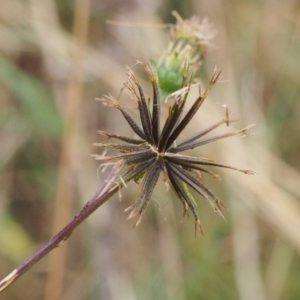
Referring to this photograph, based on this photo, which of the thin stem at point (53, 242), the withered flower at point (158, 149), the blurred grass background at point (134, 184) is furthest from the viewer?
the blurred grass background at point (134, 184)

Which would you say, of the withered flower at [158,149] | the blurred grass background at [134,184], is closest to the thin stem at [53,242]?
the withered flower at [158,149]

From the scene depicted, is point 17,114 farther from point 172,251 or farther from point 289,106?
point 289,106

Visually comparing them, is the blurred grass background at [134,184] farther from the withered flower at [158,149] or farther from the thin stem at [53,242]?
the thin stem at [53,242]

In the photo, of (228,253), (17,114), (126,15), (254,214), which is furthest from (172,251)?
(126,15)

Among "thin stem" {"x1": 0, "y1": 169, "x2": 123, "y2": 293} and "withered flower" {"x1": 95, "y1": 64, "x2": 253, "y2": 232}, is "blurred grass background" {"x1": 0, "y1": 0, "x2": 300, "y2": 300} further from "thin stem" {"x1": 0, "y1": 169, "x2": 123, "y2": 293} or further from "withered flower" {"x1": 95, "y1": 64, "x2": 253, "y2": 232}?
"thin stem" {"x1": 0, "y1": 169, "x2": 123, "y2": 293}

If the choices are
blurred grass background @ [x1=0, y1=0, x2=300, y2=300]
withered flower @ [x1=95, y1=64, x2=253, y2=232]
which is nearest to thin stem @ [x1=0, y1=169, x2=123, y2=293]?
withered flower @ [x1=95, y1=64, x2=253, y2=232]

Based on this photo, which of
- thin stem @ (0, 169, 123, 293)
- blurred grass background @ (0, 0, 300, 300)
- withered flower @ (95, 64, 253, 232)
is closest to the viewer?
thin stem @ (0, 169, 123, 293)

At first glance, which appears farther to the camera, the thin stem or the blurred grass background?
the blurred grass background

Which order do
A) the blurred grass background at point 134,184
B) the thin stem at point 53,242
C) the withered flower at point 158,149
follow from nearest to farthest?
the thin stem at point 53,242
the withered flower at point 158,149
the blurred grass background at point 134,184

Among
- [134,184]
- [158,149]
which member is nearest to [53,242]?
[158,149]
